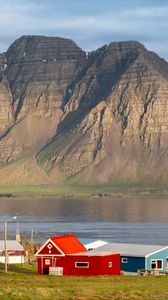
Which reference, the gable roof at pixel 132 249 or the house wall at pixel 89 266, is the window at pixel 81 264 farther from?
the gable roof at pixel 132 249

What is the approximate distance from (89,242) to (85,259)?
76.2 feet

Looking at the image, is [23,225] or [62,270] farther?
[23,225]

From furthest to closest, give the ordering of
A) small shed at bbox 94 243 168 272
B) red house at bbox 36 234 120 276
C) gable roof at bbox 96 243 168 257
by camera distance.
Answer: gable roof at bbox 96 243 168 257, small shed at bbox 94 243 168 272, red house at bbox 36 234 120 276

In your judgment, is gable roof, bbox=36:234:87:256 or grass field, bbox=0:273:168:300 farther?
gable roof, bbox=36:234:87:256

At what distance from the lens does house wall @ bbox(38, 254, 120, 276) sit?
69.8 m

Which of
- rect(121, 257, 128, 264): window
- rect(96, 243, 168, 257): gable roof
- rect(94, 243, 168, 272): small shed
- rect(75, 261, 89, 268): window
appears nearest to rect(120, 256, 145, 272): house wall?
rect(94, 243, 168, 272): small shed

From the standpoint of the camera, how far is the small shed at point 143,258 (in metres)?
77.2

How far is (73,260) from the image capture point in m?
70.8

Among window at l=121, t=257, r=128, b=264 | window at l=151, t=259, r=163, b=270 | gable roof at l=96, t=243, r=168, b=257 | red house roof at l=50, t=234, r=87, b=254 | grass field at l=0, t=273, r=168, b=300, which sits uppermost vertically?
red house roof at l=50, t=234, r=87, b=254

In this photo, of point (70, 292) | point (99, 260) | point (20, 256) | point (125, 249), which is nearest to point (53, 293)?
point (70, 292)

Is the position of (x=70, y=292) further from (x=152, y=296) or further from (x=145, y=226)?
(x=145, y=226)

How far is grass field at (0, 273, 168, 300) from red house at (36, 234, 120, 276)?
584 centimetres

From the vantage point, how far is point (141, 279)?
6294cm

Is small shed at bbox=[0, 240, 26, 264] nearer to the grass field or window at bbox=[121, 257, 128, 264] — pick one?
window at bbox=[121, 257, 128, 264]
